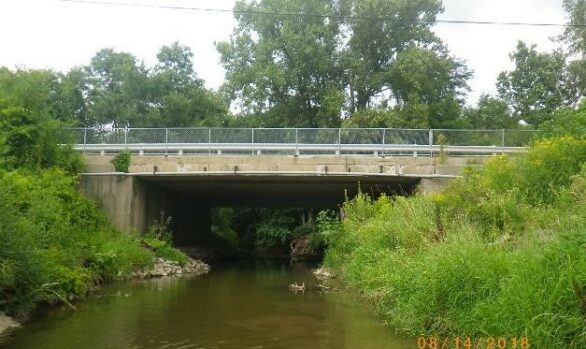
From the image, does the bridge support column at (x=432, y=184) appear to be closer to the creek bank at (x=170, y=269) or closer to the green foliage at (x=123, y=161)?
the creek bank at (x=170, y=269)

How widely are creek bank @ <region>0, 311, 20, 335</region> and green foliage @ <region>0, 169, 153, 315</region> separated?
0.23 m

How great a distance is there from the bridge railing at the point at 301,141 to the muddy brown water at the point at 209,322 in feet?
25.3

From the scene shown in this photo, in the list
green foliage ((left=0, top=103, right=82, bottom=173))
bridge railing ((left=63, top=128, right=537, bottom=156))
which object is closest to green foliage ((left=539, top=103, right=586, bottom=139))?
bridge railing ((left=63, top=128, right=537, bottom=156))

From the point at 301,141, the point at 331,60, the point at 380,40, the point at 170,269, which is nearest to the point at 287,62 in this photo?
the point at 331,60

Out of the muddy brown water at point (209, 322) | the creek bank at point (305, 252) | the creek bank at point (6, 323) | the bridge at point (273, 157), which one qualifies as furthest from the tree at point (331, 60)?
the creek bank at point (6, 323)

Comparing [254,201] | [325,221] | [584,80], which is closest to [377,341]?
[325,221]

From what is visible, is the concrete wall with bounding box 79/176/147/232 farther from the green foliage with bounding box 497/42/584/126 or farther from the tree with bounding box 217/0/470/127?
the green foliage with bounding box 497/42/584/126

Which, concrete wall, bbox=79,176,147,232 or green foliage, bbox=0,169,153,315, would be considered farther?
concrete wall, bbox=79,176,147,232

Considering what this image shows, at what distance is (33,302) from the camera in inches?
400

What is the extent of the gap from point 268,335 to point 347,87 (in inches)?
1094

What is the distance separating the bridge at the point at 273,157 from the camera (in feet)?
66.9

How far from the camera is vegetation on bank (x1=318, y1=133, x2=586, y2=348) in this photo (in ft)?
18.9

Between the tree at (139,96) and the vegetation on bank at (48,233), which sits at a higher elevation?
the tree at (139,96)

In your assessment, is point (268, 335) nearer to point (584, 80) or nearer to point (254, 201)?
point (254, 201)
